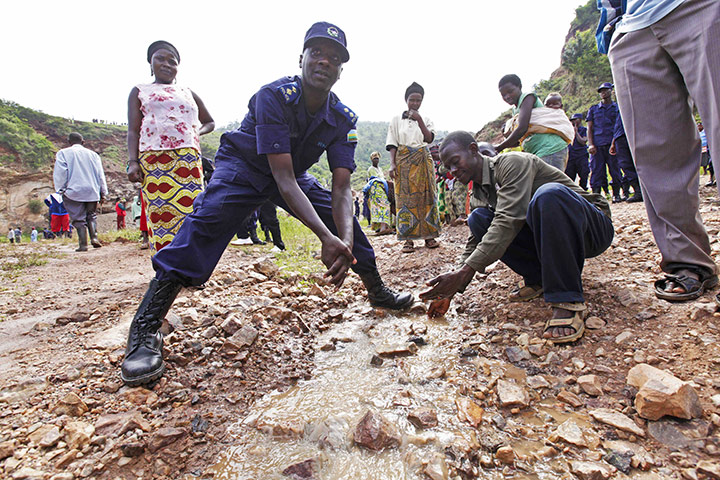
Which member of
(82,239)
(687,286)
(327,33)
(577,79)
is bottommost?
(82,239)

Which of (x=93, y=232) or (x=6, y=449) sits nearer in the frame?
(x=6, y=449)

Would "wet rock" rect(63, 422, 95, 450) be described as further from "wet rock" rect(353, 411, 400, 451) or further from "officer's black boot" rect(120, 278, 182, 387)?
"wet rock" rect(353, 411, 400, 451)

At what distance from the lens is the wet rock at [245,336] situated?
69.1 inches

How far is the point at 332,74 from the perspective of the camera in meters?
1.69

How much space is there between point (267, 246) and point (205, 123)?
102 inches

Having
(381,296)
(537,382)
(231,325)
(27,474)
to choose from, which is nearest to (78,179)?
(231,325)

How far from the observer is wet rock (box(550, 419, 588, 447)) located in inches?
40.6

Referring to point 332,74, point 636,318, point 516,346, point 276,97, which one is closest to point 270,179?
point 276,97

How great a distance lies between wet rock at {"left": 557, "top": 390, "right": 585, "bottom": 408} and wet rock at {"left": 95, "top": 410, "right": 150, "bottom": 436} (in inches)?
56.8

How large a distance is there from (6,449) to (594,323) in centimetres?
224

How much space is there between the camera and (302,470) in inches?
40.1

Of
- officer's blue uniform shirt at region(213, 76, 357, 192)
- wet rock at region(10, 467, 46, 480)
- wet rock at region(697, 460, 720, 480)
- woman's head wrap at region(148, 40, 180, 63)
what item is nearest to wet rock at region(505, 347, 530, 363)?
wet rock at region(697, 460, 720, 480)

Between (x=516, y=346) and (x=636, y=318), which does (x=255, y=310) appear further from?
(x=636, y=318)

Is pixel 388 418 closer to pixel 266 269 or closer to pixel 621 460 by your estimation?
pixel 621 460
